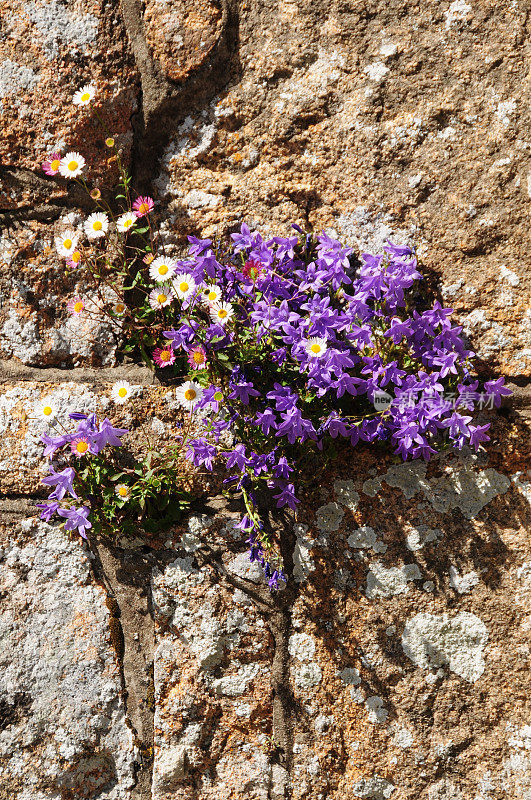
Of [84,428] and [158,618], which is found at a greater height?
[84,428]

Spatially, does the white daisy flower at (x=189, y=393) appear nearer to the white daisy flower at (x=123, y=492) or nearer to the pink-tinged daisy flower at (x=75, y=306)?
the white daisy flower at (x=123, y=492)

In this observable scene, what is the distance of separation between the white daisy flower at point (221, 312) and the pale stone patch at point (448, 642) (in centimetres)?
111

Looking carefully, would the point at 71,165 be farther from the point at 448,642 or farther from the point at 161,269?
the point at 448,642

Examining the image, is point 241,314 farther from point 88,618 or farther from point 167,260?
point 88,618

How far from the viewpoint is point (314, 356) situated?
72.0 inches

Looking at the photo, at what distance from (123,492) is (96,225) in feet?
3.03

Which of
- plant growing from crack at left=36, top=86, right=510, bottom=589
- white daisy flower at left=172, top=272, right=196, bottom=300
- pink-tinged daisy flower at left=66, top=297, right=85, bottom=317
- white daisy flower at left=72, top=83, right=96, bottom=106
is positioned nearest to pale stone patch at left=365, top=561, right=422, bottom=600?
plant growing from crack at left=36, top=86, right=510, bottom=589

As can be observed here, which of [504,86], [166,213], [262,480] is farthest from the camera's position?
[166,213]

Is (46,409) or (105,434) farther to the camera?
(46,409)

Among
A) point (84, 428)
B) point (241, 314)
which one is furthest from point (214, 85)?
point (84, 428)

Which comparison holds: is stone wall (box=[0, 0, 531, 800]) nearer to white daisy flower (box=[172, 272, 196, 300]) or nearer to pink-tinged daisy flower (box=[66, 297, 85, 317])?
pink-tinged daisy flower (box=[66, 297, 85, 317])

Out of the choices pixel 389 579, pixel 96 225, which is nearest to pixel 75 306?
pixel 96 225

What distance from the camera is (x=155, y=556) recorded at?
82.3 inches

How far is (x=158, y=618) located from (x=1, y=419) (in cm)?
89
